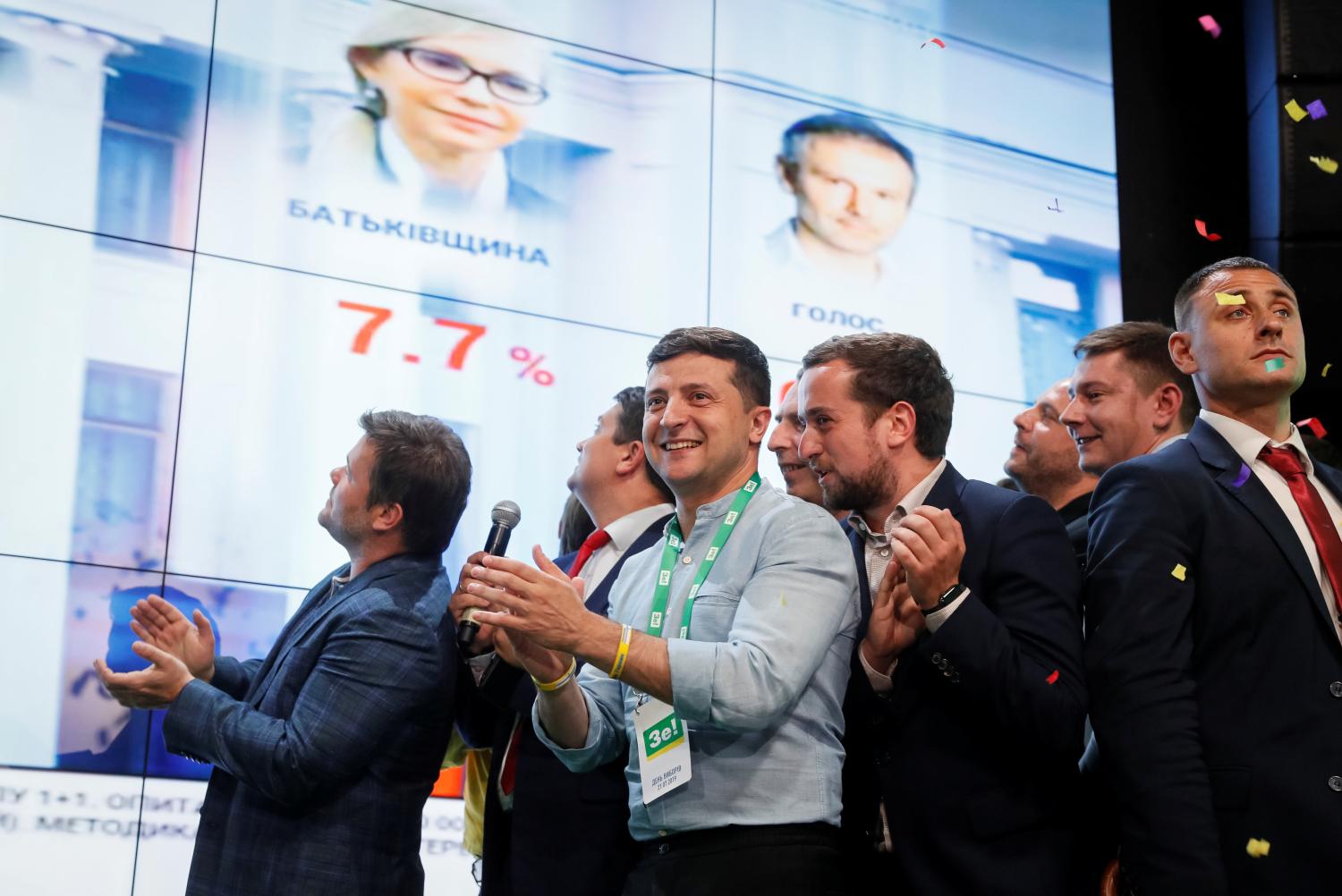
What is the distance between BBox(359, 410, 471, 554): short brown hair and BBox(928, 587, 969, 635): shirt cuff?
120 centimetres

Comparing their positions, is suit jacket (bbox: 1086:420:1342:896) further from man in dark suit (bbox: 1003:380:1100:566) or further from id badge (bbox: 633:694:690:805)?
man in dark suit (bbox: 1003:380:1100:566)

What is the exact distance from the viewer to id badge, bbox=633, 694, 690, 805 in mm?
1996

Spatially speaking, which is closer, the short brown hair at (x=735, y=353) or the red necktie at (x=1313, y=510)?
the red necktie at (x=1313, y=510)

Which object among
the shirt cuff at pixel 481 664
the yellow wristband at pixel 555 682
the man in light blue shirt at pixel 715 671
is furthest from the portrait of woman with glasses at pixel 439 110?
the yellow wristband at pixel 555 682

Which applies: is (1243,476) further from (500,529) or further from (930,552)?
(500,529)

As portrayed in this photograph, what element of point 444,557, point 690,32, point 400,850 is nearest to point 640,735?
point 400,850

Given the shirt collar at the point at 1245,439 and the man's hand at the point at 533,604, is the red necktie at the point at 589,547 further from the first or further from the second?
the shirt collar at the point at 1245,439

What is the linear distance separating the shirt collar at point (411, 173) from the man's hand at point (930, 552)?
2309 mm

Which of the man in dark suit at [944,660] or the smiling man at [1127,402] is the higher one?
the smiling man at [1127,402]

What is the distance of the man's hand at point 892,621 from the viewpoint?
2.10m

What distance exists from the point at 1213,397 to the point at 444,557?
6.77 ft

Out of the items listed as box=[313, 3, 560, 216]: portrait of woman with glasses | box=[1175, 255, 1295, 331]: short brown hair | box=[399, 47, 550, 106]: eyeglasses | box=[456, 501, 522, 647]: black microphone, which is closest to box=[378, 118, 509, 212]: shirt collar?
box=[313, 3, 560, 216]: portrait of woman with glasses

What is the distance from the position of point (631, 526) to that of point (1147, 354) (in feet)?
4.09

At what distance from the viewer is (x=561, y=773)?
2.53m
